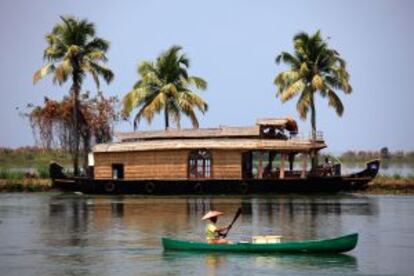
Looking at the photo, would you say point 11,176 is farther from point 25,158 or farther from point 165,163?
point 25,158

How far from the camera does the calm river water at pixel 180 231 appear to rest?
82.5 ft

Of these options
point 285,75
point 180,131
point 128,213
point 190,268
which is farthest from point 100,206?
point 190,268

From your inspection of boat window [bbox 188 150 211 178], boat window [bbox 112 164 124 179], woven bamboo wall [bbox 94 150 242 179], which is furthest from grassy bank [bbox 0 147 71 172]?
boat window [bbox 188 150 211 178]

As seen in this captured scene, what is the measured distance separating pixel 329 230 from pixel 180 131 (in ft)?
57.0

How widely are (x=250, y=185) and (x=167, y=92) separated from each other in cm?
1008

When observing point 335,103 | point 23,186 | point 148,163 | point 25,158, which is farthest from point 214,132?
point 25,158

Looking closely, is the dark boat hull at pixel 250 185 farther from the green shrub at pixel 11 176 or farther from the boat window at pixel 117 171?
the green shrub at pixel 11 176

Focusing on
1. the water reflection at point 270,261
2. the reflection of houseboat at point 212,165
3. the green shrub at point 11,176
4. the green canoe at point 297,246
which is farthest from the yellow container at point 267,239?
the green shrub at point 11,176

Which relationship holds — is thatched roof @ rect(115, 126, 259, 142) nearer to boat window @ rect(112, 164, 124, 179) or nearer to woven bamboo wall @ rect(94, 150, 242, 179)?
woven bamboo wall @ rect(94, 150, 242, 179)

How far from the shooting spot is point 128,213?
39.7 m

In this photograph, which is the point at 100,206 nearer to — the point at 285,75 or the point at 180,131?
the point at 180,131

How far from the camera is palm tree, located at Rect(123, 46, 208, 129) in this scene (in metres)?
55.6

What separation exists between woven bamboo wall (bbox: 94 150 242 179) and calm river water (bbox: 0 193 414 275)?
4.84 ft

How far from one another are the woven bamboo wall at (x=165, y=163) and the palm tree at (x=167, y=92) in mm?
6841
